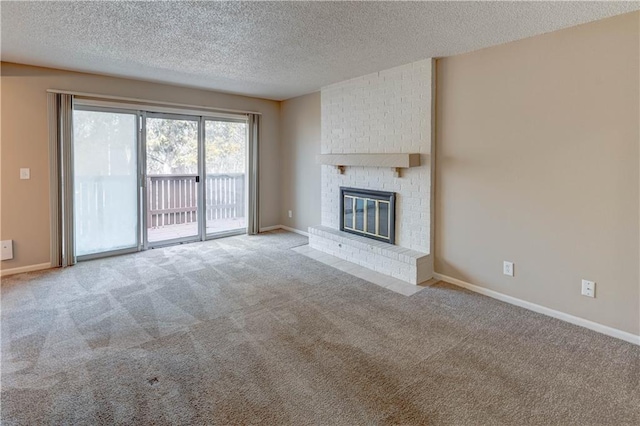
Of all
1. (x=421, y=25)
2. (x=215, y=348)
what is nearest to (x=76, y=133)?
(x=215, y=348)

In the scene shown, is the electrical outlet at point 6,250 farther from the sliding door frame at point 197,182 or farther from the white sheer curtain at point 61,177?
the sliding door frame at point 197,182

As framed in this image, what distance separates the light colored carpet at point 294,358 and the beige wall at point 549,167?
0.40m

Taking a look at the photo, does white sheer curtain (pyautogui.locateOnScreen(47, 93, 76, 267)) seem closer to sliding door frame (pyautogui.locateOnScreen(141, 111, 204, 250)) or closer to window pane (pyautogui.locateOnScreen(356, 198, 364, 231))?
sliding door frame (pyautogui.locateOnScreen(141, 111, 204, 250))

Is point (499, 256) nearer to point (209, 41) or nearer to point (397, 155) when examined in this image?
point (397, 155)

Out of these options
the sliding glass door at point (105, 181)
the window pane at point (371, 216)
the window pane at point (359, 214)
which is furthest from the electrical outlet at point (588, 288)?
the sliding glass door at point (105, 181)

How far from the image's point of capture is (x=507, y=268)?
10.9ft

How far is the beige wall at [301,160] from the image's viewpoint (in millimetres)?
5748

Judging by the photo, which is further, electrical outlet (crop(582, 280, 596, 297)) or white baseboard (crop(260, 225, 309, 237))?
white baseboard (crop(260, 225, 309, 237))

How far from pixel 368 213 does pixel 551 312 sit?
2284mm

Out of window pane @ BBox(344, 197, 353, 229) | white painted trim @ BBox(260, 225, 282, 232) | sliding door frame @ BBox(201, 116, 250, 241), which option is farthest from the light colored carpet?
white painted trim @ BBox(260, 225, 282, 232)

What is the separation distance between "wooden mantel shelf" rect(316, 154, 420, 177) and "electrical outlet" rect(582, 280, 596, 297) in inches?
73.9

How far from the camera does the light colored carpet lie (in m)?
1.87

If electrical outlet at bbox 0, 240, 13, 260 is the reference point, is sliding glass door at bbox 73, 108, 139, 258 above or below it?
above

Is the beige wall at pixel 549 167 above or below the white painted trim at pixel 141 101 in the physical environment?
below
